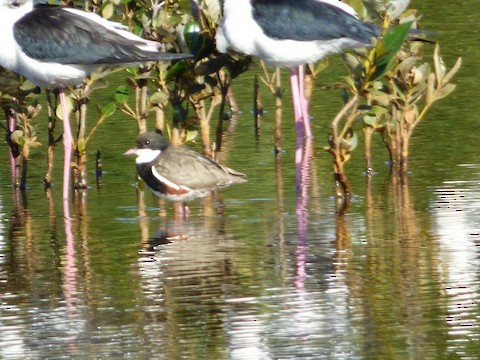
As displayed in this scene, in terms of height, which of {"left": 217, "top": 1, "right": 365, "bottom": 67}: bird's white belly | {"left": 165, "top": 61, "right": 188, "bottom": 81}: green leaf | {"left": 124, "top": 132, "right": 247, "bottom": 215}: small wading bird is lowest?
{"left": 124, "top": 132, "right": 247, "bottom": 215}: small wading bird

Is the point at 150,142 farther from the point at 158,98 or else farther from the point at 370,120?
the point at 370,120

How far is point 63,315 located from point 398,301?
1791 mm

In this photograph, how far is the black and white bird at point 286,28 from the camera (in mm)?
10219

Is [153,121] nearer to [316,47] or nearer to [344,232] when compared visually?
[316,47]

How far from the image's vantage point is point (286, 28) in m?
10.3

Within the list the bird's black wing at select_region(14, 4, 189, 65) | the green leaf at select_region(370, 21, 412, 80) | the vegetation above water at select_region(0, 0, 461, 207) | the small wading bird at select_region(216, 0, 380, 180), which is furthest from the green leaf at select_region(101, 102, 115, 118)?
the green leaf at select_region(370, 21, 412, 80)

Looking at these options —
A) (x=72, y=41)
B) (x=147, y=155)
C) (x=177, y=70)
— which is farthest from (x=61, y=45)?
(x=147, y=155)

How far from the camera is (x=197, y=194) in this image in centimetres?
978

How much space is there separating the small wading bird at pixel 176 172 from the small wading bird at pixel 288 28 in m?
0.91

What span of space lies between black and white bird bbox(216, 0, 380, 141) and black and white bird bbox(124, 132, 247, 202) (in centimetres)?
99

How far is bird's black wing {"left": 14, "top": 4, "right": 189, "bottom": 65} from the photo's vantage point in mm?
10070

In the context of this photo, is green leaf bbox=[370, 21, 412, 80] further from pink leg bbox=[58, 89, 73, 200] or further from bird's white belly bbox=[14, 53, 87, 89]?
pink leg bbox=[58, 89, 73, 200]

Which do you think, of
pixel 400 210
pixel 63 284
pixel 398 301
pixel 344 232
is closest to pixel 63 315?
pixel 63 284

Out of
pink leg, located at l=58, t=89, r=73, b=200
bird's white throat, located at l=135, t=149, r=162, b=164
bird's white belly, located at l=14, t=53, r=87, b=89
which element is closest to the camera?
bird's white throat, located at l=135, t=149, r=162, b=164
